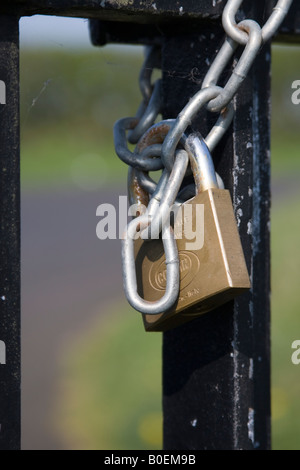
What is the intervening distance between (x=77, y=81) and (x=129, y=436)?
9836mm

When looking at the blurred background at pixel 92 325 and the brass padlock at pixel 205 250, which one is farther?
the blurred background at pixel 92 325

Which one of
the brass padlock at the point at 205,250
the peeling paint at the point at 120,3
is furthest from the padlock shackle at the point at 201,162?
the peeling paint at the point at 120,3

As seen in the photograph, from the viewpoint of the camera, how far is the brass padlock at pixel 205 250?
2.31 ft

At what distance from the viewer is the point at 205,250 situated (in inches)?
28.5

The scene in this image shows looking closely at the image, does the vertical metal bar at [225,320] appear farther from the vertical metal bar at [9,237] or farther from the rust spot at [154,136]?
the vertical metal bar at [9,237]

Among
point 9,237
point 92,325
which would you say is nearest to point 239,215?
point 9,237

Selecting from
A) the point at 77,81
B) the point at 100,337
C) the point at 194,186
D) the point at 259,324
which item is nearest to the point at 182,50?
the point at 194,186

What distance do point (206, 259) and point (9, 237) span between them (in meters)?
0.20

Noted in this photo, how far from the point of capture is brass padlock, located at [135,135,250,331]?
705 mm

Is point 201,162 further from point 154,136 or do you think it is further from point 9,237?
point 9,237

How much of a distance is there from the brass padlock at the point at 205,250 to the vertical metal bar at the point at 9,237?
0.53ft

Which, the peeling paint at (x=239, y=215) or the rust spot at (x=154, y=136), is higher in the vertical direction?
the rust spot at (x=154, y=136)

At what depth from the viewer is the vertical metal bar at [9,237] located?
2.21ft

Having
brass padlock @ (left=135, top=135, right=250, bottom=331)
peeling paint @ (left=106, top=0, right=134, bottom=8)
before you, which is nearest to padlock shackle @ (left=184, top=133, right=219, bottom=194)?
brass padlock @ (left=135, top=135, right=250, bottom=331)
